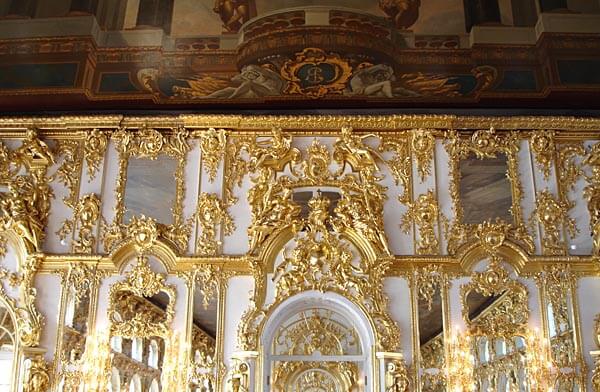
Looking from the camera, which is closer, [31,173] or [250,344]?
[250,344]

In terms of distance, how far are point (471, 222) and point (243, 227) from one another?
4753 millimetres

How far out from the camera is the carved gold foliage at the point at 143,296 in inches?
583

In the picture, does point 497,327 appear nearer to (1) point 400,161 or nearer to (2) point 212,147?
(1) point 400,161

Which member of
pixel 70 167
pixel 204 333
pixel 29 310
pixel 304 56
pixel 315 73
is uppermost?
pixel 304 56

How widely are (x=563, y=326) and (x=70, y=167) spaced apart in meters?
10.8

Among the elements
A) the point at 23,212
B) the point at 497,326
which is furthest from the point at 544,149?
the point at 23,212

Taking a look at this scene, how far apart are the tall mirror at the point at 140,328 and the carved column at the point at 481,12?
8108mm

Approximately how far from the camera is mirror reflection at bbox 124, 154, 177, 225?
15719 mm

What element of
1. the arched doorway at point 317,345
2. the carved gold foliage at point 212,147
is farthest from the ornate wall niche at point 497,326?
the carved gold foliage at point 212,147

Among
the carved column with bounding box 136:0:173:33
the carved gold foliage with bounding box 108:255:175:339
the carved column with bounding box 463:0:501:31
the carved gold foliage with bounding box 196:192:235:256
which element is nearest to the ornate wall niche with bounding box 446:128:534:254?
the carved column with bounding box 463:0:501:31

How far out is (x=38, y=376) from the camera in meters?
14.5

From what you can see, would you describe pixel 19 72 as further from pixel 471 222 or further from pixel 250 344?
pixel 471 222

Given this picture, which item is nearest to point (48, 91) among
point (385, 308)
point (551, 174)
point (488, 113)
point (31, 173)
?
point (31, 173)

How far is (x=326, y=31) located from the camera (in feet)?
49.2
